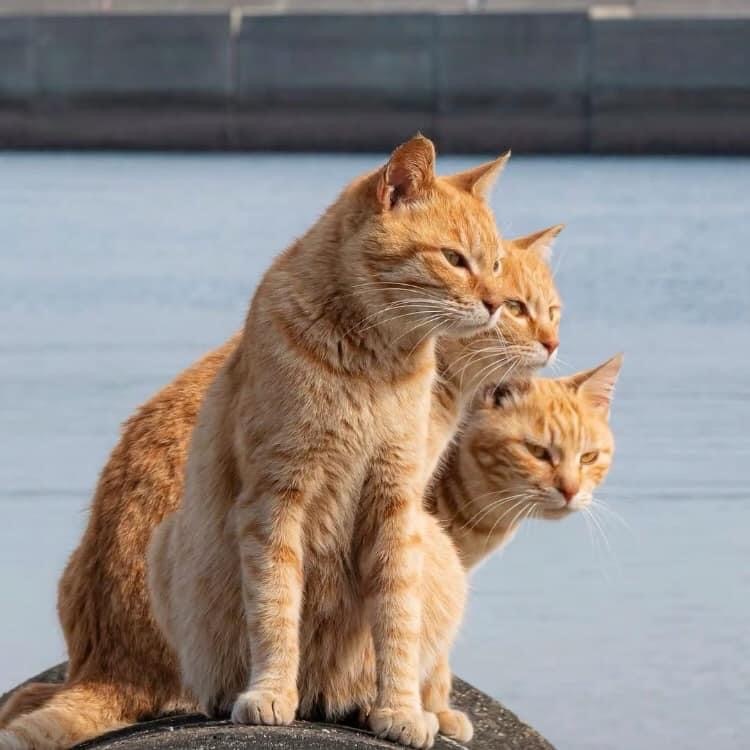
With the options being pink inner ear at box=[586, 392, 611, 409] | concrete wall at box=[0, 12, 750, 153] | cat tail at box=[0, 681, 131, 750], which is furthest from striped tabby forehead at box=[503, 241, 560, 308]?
concrete wall at box=[0, 12, 750, 153]

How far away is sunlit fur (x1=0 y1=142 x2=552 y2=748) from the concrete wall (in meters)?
18.2

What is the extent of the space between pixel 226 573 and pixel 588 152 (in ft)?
64.0

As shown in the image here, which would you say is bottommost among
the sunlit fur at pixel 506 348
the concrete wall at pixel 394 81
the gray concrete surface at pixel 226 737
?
the concrete wall at pixel 394 81

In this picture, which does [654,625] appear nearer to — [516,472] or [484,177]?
[516,472]

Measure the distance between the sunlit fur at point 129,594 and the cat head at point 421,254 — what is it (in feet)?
0.53

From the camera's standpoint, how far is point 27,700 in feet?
10.00

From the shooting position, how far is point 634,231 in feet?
44.8

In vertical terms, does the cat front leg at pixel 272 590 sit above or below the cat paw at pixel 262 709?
above

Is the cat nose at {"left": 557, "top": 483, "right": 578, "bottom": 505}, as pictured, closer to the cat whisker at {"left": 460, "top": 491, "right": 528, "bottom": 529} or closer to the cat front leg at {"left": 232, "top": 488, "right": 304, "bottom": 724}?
the cat whisker at {"left": 460, "top": 491, "right": 528, "bottom": 529}

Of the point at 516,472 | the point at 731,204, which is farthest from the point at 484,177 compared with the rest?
the point at 731,204

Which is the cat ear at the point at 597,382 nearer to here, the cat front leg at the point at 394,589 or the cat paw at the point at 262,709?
the cat front leg at the point at 394,589

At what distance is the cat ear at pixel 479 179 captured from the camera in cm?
283

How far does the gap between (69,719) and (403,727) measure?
21.6 inches

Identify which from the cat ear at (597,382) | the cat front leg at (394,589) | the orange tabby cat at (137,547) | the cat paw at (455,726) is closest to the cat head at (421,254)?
the orange tabby cat at (137,547)
